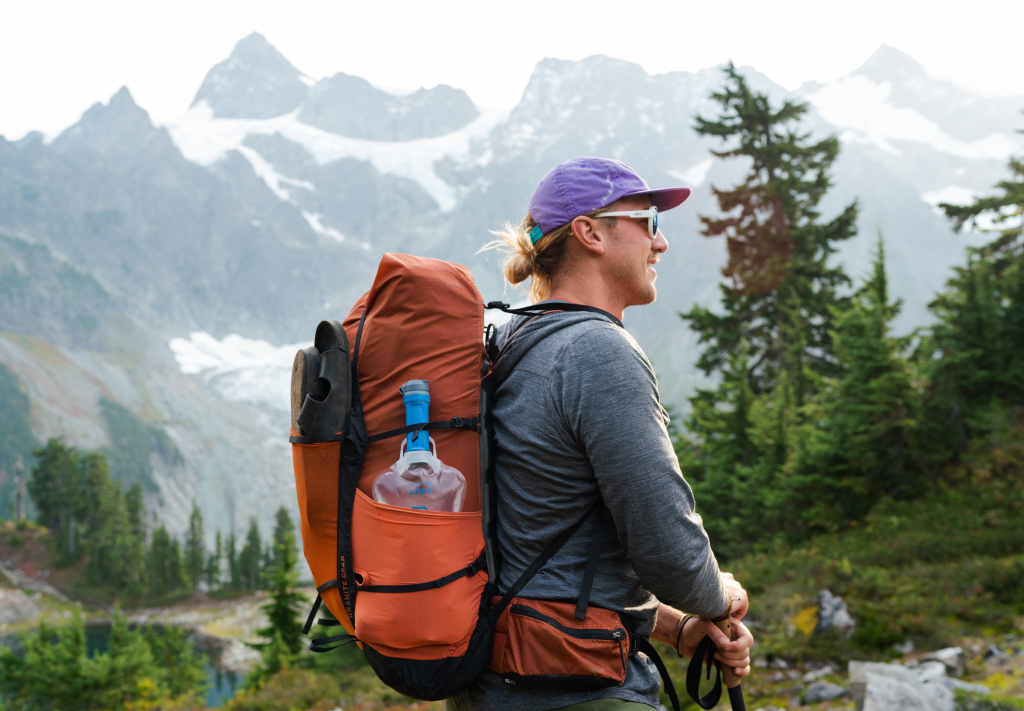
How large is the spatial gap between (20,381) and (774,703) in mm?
201276

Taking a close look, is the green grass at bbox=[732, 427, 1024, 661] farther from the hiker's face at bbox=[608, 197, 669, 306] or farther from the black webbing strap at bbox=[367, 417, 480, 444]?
the black webbing strap at bbox=[367, 417, 480, 444]

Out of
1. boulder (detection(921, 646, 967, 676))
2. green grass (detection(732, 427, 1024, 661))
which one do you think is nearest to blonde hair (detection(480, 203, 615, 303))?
boulder (detection(921, 646, 967, 676))

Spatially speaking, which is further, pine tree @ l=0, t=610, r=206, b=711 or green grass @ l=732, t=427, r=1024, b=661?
pine tree @ l=0, t=610, r=206, b=711

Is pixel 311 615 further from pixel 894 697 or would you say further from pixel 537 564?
pixel 894 697

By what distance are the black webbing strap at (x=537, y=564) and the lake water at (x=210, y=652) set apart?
187 ft

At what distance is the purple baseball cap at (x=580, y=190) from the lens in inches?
83.4

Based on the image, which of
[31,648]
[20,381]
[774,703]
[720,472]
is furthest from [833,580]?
[20,381]

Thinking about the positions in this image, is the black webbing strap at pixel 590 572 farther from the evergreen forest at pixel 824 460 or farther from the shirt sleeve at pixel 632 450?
the evergreen forest at pixel 824 460

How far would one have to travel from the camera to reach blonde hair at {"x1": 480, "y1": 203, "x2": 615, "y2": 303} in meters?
2.18

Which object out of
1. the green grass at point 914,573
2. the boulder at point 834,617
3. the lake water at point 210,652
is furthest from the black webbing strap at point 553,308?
the lake water at point 210,652

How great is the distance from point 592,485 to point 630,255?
0.77m

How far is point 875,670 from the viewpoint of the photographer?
19.8ft

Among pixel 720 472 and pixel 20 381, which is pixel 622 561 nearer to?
pixel 720 472

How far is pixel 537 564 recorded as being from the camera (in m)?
1.87
